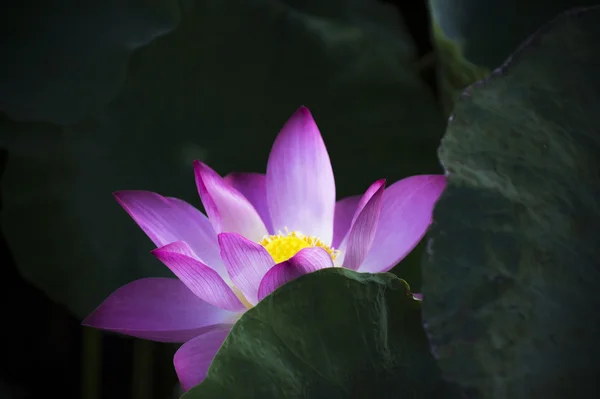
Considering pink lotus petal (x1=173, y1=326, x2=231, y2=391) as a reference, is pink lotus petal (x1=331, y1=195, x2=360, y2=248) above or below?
above

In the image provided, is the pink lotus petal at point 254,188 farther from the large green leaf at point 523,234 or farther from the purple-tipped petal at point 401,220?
the large green leaf at point 523,234

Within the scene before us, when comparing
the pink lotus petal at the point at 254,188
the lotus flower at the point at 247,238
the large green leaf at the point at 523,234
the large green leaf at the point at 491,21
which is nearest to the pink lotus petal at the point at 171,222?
the lotus flower at the point at 247,238

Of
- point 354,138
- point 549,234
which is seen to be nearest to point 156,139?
point 354,138

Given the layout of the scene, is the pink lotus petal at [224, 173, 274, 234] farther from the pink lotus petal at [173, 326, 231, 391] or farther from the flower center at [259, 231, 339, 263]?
the pink lotus petal at [173, 326, 231, 391]

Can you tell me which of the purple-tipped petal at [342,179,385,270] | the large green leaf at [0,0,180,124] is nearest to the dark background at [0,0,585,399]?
the large green leaf at [0,0,180,124]

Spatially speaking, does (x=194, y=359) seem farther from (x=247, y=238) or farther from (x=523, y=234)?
(x=523, y=234)

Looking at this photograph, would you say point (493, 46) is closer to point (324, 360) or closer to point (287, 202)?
point (287, 202)
